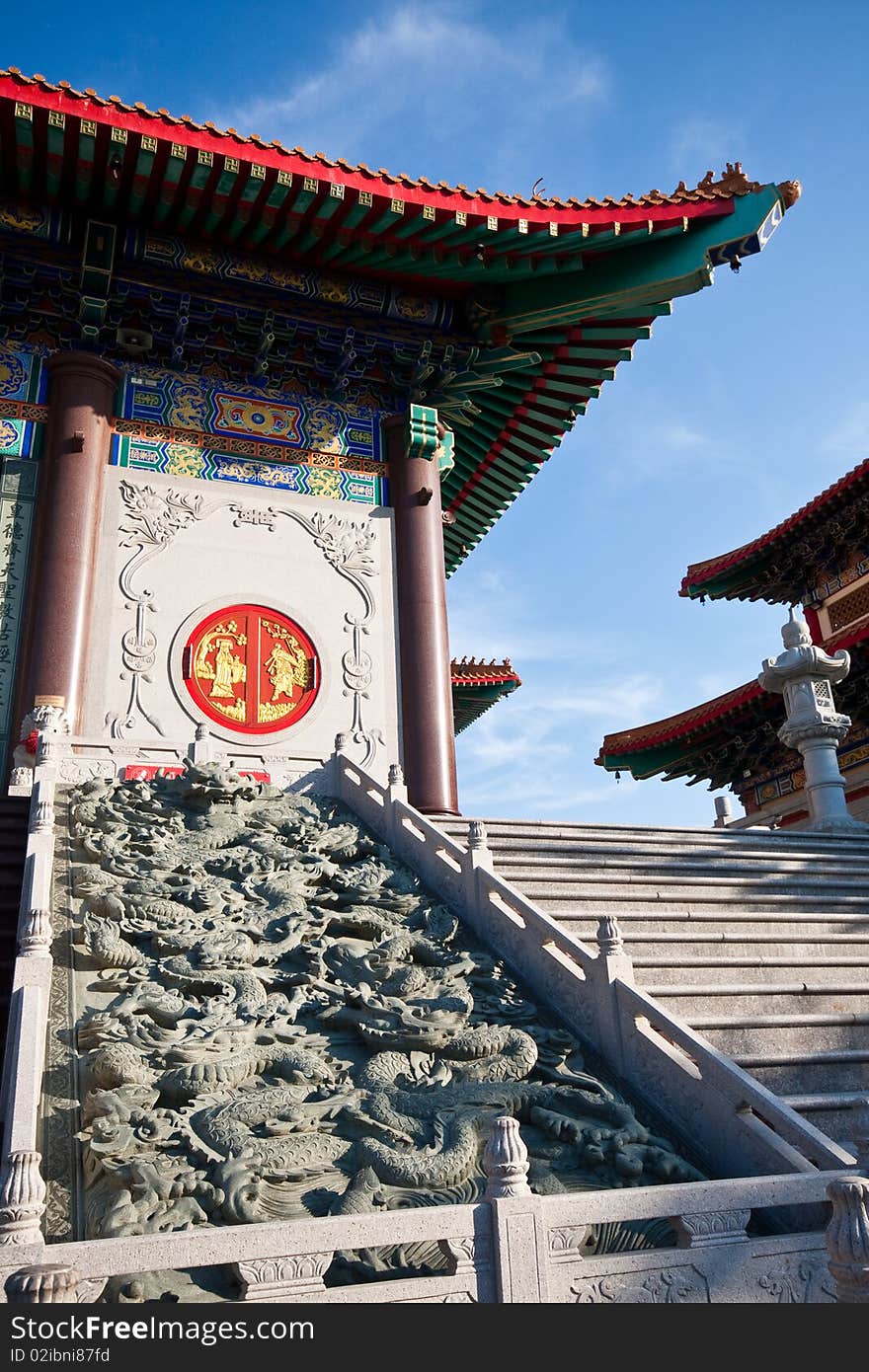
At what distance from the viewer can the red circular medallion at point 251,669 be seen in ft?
34.4

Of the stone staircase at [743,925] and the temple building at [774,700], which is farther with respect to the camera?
the temple building at [774,700]

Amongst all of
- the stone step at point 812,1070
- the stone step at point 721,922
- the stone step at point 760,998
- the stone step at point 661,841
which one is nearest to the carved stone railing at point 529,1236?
the stone step at point 812,1070

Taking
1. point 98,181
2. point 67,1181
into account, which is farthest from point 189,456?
point 67,1181

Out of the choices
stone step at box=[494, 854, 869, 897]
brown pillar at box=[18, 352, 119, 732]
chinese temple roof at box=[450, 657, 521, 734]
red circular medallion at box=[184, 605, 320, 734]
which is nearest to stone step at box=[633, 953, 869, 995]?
stone step at box=[494, 854, 869, 897]

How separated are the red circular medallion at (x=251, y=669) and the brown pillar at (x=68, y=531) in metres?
1.16

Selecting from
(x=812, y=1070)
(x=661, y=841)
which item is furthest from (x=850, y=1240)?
(x=661, y=841)

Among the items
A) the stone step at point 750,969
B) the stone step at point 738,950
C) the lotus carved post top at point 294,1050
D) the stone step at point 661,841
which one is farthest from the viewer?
the stone step at point 661,841

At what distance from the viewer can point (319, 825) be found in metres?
7.59

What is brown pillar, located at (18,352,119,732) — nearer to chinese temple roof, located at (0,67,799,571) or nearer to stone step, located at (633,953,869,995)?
chinese temple roof, located at (0,67,799,571)

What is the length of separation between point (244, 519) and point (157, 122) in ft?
12.4

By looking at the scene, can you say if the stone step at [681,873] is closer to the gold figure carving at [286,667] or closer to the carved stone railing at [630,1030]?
the carved stone railing at [630,1030]

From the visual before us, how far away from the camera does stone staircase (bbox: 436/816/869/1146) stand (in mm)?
5344

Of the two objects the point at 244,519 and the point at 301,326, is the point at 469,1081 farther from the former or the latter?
the point at 301,326

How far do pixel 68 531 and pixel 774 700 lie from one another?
11789 mm
